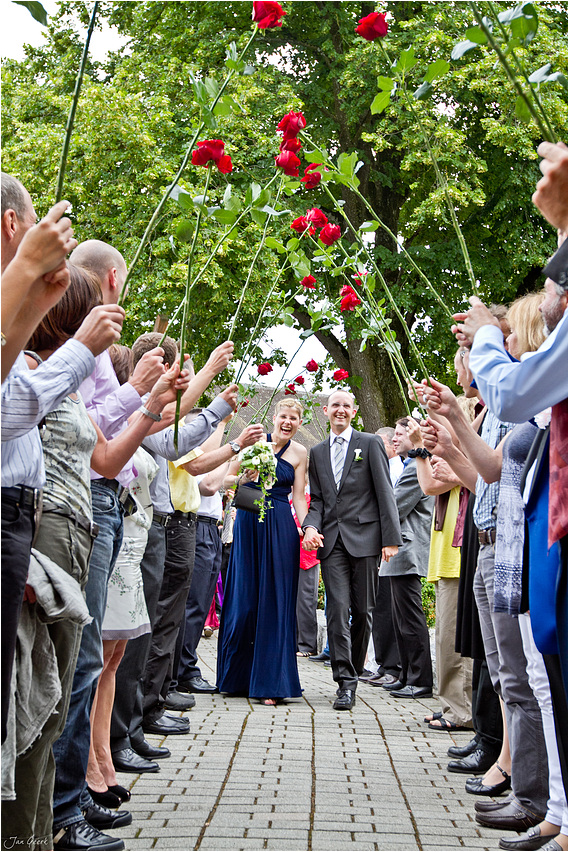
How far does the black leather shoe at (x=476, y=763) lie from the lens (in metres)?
4.98

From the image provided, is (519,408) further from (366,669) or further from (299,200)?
(299,200)

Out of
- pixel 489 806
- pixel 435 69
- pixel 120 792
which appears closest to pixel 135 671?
pixel 120 792

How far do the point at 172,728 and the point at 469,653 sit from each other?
77.7 inches

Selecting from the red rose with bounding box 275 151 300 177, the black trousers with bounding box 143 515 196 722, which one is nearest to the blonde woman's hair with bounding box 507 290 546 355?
the red rose with bounding box 275 151 300 177

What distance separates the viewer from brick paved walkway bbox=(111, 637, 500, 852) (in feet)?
12.0

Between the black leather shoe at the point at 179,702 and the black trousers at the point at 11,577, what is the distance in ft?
14.8

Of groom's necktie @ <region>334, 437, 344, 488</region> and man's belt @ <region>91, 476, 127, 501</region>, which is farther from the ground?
groom's necktie @ <region>334, 437, 344, 488</region>

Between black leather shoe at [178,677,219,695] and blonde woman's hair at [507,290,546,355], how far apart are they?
197 inches

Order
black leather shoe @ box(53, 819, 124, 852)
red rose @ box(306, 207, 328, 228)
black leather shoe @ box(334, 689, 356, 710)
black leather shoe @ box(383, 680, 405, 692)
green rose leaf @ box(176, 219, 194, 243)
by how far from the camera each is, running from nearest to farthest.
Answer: green rose leaf @ box(176, 219, 194, 243), black leather shoe @ box(53, 819, 124, 852), red rose @ box(306, 207, 328, 228), black leather shoe @ box(334, 689, 356, 710), black leather shoe @ box(383, 680, 405, 692)

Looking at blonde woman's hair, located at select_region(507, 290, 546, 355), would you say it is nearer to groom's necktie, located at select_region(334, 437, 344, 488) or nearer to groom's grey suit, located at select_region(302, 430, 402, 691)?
groom's grey suit, located at select_region(302, 430, 402, 691)

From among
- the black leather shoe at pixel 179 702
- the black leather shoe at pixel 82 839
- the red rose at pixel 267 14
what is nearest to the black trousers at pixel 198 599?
the black leather shoe at pixel 179 702

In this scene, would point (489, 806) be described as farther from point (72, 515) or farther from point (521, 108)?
point (521, 108)

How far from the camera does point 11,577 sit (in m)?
2.38

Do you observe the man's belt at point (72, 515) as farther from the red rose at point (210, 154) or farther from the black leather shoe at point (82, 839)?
the red rose at point (210, 154)
